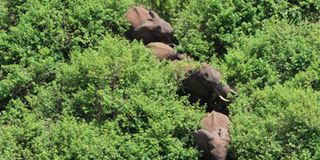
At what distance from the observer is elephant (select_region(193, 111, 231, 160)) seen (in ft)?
40.0

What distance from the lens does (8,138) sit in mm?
12766

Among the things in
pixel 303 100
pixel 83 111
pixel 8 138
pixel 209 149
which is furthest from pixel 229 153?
pixel 8 138

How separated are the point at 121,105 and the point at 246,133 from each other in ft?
7.02

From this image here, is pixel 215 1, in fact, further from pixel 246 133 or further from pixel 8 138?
pixel 8 138

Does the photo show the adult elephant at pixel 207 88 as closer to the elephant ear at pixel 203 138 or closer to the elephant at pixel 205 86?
the elephant at pixel 205 86

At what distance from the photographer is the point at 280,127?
1190 centimetres

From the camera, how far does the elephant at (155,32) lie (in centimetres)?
1487

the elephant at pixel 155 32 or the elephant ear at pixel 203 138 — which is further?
the elephant at pixel 155 32

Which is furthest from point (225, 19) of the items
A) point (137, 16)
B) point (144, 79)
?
point (144, 79)

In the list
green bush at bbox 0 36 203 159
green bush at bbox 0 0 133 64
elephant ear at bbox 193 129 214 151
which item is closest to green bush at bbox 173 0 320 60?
green bush at bbox 0 36 203 159

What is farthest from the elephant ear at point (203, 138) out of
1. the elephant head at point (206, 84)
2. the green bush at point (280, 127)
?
the elephant head at point (206, 84)

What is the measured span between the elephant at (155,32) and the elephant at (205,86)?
65.6 inches

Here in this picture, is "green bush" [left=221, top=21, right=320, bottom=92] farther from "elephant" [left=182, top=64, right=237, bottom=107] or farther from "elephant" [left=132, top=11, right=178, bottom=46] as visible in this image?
"elephant" [left=132, top=11, right=178, bottom=46]

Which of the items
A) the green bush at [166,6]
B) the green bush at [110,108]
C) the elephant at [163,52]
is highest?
the green bush at [166,6]
